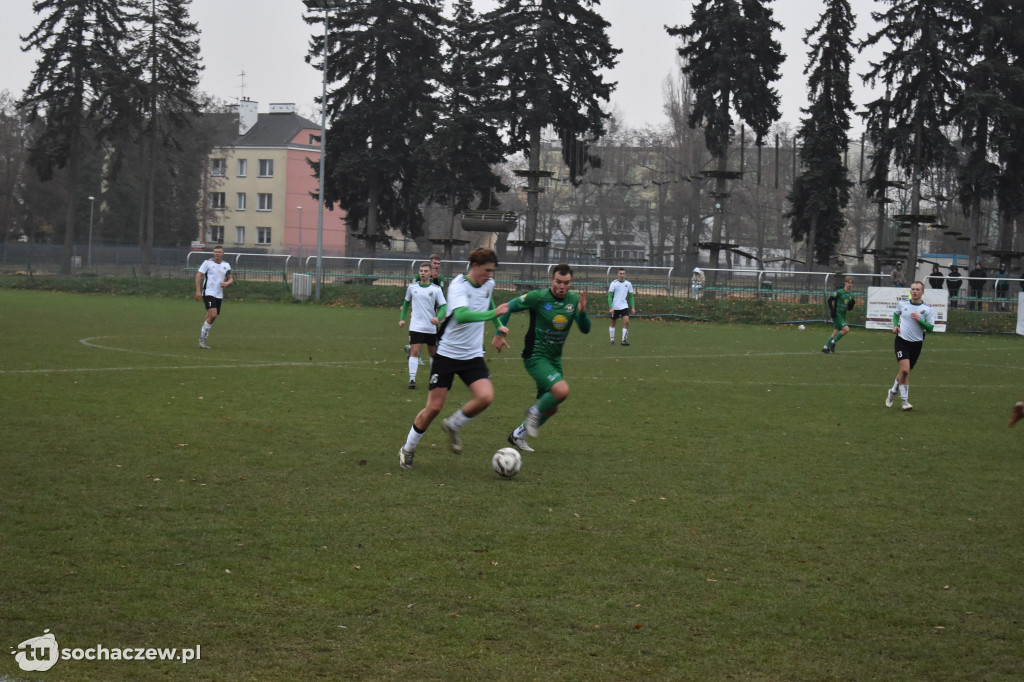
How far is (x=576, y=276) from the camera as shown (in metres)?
42.4

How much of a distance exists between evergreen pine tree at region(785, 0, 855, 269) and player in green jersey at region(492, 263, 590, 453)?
35.9 meters

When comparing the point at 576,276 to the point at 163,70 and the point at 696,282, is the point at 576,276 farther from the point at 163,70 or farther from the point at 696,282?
the point at 163,70

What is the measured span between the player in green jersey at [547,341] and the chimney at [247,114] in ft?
293

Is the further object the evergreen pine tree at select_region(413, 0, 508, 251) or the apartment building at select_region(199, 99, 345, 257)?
the apartment building at select_region(199, 99, 345, 257)

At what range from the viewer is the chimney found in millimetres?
94938

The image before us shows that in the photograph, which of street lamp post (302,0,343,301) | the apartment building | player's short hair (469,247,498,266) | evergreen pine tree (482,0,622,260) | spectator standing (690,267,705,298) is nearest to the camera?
player's short hair (469,247,498,266)

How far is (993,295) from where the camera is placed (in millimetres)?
35156

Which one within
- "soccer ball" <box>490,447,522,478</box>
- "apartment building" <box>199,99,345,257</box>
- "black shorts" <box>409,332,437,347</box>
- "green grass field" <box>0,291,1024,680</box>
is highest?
"apartment building" <box>199,99,345,257</box>

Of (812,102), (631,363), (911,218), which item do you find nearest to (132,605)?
(631,363)

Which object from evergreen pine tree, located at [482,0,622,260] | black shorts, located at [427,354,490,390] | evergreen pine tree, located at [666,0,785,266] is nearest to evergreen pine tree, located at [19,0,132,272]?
evergreen pine tree, located at [482,0,622,260]

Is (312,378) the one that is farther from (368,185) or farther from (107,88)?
(107,88)

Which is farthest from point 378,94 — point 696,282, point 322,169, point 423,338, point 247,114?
point 247,114

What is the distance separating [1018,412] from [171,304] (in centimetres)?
3702

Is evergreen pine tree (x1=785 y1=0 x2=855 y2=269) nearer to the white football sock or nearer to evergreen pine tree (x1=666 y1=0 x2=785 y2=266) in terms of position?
evergreen pine tree (x1=666 y1=0 x2=785 y2=266)
